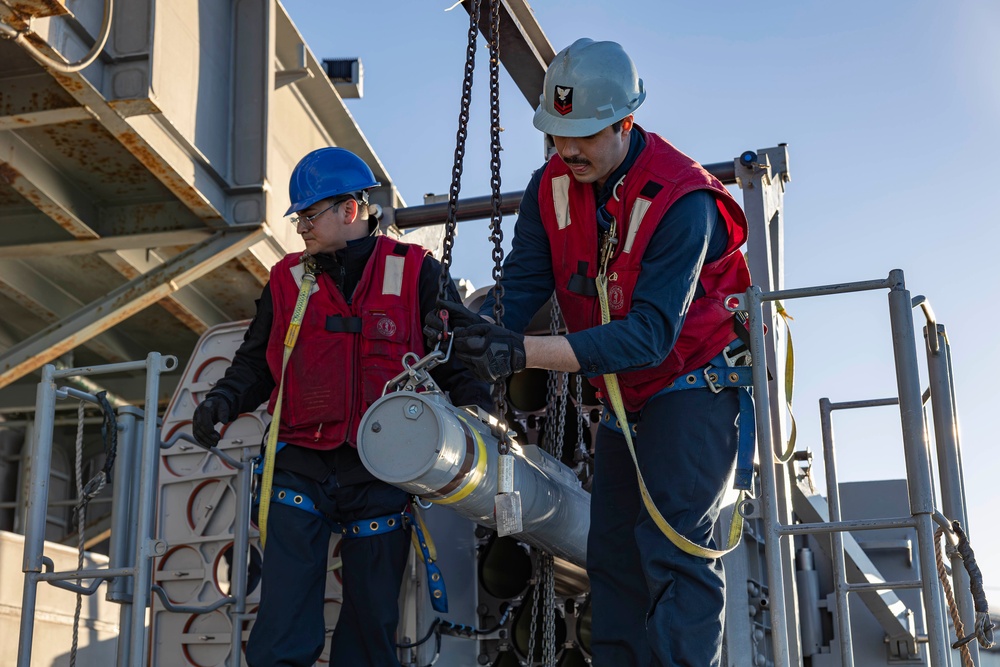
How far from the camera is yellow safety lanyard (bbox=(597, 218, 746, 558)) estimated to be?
2.98m

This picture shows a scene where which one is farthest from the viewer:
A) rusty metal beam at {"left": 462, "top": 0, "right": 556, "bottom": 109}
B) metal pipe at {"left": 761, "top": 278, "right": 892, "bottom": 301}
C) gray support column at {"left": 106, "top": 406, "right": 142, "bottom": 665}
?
rusty metal beam at {"left": 462, "top": 0, "right": 556, "bottom": 109}

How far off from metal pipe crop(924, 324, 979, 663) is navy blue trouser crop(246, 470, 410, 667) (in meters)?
2.07

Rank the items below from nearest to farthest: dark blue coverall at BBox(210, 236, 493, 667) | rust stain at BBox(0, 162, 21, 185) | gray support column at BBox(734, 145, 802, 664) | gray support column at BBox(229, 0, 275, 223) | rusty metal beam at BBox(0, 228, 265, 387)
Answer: dark blue coverall at BBox(210, 236, 493, 667) → gray support column at BBox(734, 145, 802, 664) → rust stain at BBox(0, 162, 21, 185) → rusty metal beam at BBox(0, 228, 265, 387) → gray support column at BBox(229, 0, 275, 223)

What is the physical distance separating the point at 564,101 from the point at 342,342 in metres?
1.31

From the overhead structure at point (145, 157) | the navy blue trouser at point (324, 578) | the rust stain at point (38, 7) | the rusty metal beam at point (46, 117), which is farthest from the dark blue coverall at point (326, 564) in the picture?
the rusty metal beam at point (46, 117)

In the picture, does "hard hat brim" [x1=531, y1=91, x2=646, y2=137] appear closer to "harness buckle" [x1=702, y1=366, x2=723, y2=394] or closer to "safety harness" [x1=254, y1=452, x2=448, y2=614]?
"harness buckle" [x1=702, y1=366, x2=723, y2=394]

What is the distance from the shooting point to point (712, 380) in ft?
10.5

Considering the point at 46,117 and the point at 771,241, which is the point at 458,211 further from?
the point at 46,117

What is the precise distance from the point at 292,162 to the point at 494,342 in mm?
5947

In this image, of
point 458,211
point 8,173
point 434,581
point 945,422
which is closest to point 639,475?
point 434,581

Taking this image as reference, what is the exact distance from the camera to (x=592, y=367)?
297 cm

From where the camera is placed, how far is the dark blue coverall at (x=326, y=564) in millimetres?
3779

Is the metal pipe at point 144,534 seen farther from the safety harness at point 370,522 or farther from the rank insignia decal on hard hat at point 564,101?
the rank insignia decal on hard hat at point 564,101

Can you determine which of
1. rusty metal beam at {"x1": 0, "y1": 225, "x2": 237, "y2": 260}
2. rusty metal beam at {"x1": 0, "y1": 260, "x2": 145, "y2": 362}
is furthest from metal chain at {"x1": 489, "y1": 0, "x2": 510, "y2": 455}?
rusty metal beam at {"x1": 0, "y1": 260, "x2": 145, "y2": 362}
